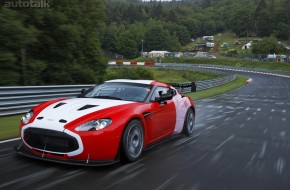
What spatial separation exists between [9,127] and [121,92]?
3644mm

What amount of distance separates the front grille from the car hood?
0.08 m

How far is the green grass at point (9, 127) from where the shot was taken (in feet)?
25.1

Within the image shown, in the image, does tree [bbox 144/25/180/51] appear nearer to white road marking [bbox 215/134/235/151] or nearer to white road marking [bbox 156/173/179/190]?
white road marking [bbox 215/134/235/151]

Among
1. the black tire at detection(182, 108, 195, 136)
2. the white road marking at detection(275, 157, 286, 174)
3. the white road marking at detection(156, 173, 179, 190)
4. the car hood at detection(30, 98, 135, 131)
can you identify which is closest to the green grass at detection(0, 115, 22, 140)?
the car hood at detection(30, 98, 135, 131)

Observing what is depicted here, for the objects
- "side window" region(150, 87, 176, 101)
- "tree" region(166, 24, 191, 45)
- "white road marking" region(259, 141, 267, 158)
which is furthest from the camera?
"tree" region(166, 24, 191, 45)

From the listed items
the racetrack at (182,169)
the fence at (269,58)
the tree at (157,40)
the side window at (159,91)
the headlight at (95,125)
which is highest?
the tree at (157,40)

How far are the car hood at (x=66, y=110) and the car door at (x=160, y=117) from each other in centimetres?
61

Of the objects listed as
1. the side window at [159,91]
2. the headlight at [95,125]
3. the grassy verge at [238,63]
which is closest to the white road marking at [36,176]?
the headlight at [95,125]

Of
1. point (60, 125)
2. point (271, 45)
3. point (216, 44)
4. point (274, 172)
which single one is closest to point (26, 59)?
point (60, 125)

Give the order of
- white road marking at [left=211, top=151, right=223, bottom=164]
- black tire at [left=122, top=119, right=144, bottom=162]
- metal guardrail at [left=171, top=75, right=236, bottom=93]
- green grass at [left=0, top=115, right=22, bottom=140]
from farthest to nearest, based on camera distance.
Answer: metal guardrail at [left=171, top=75, right=236, bottom=93]
green grass at [left=0, top=115, right=22, bottom=140]
white road marking at [left=211, top=151, right=223, bottom=164]
black tire at [left=122, top=119, right=144, bottom=162]

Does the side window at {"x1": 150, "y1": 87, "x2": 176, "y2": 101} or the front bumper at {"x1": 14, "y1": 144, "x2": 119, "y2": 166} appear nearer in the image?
the front bumper at {"x1": 14, "y1": 144, "x2": 119, "y2": 166}

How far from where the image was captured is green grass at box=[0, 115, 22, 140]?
25.1 feet

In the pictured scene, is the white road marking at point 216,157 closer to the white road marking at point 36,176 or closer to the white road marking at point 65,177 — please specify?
the white road marking at point 65,177

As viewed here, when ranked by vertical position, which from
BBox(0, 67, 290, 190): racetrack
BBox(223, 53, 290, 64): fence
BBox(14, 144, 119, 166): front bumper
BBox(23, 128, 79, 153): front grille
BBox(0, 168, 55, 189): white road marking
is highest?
BBox(223, 53, 290, 64): fence
